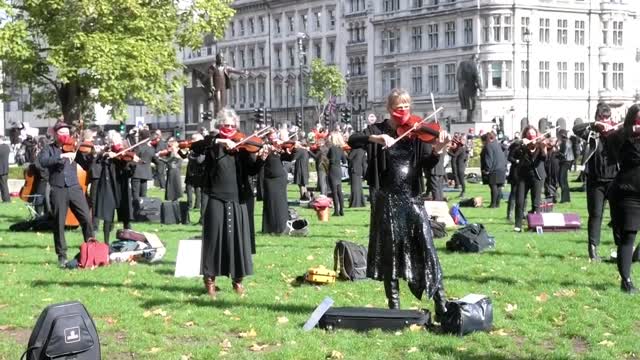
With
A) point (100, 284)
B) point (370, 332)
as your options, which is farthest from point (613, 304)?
point (100, 284)

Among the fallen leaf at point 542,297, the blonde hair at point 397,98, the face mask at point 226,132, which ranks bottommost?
the fallen leaf at point 542,297

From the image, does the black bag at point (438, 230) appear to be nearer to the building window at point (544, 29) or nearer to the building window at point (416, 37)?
the building window at point (544, 29)

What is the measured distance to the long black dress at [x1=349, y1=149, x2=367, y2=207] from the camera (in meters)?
25.1

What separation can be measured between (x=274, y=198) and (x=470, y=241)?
14.6ft

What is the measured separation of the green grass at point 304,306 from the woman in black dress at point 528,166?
2.39 m

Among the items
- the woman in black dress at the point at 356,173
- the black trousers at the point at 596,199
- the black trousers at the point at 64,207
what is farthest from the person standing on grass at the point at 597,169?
the woman in black dress at the point at 356,173

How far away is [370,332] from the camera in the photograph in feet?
31.2

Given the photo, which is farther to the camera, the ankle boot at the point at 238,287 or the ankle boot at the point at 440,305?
the ankle boot at the point at 238,287

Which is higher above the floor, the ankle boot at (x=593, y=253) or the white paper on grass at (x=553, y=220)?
the white paper on grass at (x=553, y=220)

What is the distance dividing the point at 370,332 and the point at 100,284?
446cm

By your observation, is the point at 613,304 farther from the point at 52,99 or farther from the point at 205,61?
the point at 205,61

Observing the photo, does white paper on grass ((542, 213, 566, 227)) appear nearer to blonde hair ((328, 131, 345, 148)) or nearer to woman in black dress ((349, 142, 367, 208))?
woman in black dress ((349, 142, 367, 208))

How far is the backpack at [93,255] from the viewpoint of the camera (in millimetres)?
14266

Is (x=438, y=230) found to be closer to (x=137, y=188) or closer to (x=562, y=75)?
(x=137, y=188)
